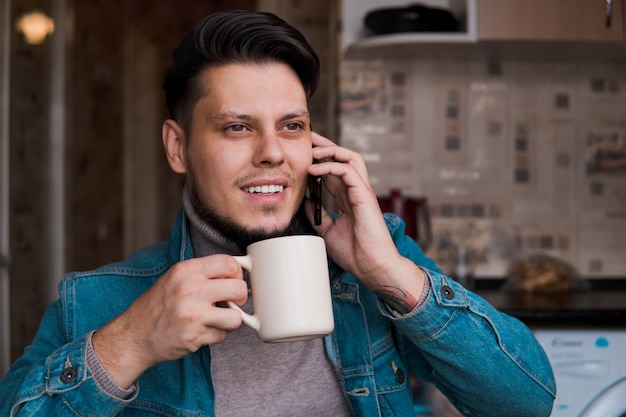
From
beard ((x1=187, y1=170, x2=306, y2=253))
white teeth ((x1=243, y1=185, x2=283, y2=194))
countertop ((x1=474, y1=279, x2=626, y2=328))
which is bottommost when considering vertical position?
countertop ((x1=474, y1=279, x2=626, y2=328))

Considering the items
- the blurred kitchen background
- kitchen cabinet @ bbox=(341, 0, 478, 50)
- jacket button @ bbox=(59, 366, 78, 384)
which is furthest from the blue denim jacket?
kitchen cabinet @ bbox=(341, 0, 478, 50)

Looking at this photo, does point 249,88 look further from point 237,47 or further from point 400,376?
point 400,376

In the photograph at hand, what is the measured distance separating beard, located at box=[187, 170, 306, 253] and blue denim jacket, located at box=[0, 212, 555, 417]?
58 millimetres

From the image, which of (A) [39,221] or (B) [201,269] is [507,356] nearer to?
(B) [201,269]

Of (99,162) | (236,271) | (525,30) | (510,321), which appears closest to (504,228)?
(525,30)

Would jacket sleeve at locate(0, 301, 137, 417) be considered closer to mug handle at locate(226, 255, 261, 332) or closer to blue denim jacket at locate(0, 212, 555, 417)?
blue denim jacket at locate(0, 212, 555, 417)

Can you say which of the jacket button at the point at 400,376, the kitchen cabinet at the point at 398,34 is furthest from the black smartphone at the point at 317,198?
the kitchen cabinet at the point at 398,34

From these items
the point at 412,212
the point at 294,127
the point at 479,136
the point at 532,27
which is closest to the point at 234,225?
the point at 294,127

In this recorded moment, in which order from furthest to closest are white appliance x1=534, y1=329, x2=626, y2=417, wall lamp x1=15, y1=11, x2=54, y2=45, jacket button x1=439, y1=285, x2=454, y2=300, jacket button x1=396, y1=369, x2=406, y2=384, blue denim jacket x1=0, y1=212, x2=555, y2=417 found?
1. wall lamp x1=15, y1=11, x2=54, y2=45
2. white appliance x1=534, y1=329, x2=626, y2=417
3. jacket button x1=396, y1=369, x2=406, y2=384
4. jacket button x1=439, y1=285, x2=454, y2=300
5. blue denim jacket x1=0, y1=212, x2=555, y2=417

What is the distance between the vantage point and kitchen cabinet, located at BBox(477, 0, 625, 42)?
2.32m

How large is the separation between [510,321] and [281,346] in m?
0.36

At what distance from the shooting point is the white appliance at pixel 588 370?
195 cm

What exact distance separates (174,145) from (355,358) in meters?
0.47

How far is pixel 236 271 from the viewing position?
2.82 feet
